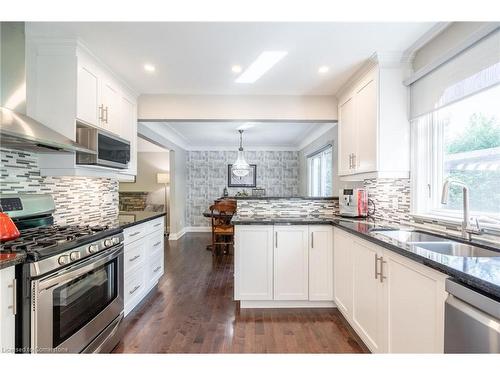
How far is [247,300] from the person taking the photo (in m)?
2.62

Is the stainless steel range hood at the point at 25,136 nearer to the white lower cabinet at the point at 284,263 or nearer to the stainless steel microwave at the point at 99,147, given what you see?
the stainless steel microwave at the point at 99,147

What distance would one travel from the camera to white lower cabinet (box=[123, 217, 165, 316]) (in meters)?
2.37

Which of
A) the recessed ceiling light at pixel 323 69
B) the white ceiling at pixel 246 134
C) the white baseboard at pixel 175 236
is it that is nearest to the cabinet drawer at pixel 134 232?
the white ceiling at pixel 246 134

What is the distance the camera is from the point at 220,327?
2264 millimetres

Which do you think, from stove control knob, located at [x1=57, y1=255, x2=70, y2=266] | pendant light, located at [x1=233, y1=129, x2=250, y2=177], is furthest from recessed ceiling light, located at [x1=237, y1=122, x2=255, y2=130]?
stove control knob, located at [x1=57, y1=255, x2=70, y2=266]

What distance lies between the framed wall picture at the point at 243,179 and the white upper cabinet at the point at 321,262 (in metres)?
4.74

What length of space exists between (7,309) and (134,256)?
4.36 feet

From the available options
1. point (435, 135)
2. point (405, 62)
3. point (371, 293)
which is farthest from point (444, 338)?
point (405, 62)

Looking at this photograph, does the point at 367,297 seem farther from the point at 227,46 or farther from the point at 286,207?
the point at 227,46

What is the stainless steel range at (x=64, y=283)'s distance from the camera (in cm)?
126

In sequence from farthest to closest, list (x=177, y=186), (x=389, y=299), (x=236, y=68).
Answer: (x=177, y=186)
(x=236, y=68)
(x=389, y=299)

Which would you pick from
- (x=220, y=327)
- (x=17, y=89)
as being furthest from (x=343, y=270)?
(x=17, y=89)
